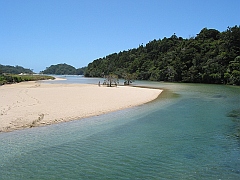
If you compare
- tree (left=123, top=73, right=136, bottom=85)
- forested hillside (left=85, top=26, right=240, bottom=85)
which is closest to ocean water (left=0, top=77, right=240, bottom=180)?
tree (left=123, top=73, right=136, bottom=85)

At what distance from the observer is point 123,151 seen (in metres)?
11.8

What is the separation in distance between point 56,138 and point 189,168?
26.7ft

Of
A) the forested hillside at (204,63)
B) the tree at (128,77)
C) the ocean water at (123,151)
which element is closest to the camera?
the ocean water at (123,151)

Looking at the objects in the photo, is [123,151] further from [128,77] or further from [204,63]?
[204,63]

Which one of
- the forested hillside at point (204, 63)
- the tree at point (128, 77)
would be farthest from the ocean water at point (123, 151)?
the forested hillside at point (204, 63)

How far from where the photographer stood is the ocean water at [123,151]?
9227mm

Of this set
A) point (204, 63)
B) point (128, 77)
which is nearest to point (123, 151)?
point (128, 77)

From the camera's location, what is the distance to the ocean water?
9227 mm

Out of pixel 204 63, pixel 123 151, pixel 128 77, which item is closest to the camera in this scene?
pixel 123 151

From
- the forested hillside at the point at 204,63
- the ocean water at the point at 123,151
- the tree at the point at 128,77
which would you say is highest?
the forested hillside at the point at 204,63

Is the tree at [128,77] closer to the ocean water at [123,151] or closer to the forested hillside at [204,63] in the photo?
the forested hillside at [204,63]

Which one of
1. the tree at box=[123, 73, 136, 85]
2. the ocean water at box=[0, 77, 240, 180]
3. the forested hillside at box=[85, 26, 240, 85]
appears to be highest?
the forested hillside at box=[85, 26, 240, 85]

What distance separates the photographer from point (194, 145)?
12.8 metres

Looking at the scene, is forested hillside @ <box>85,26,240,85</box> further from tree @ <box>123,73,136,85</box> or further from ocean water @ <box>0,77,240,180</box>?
ocean water @ <box>0,77,240,180</box>
